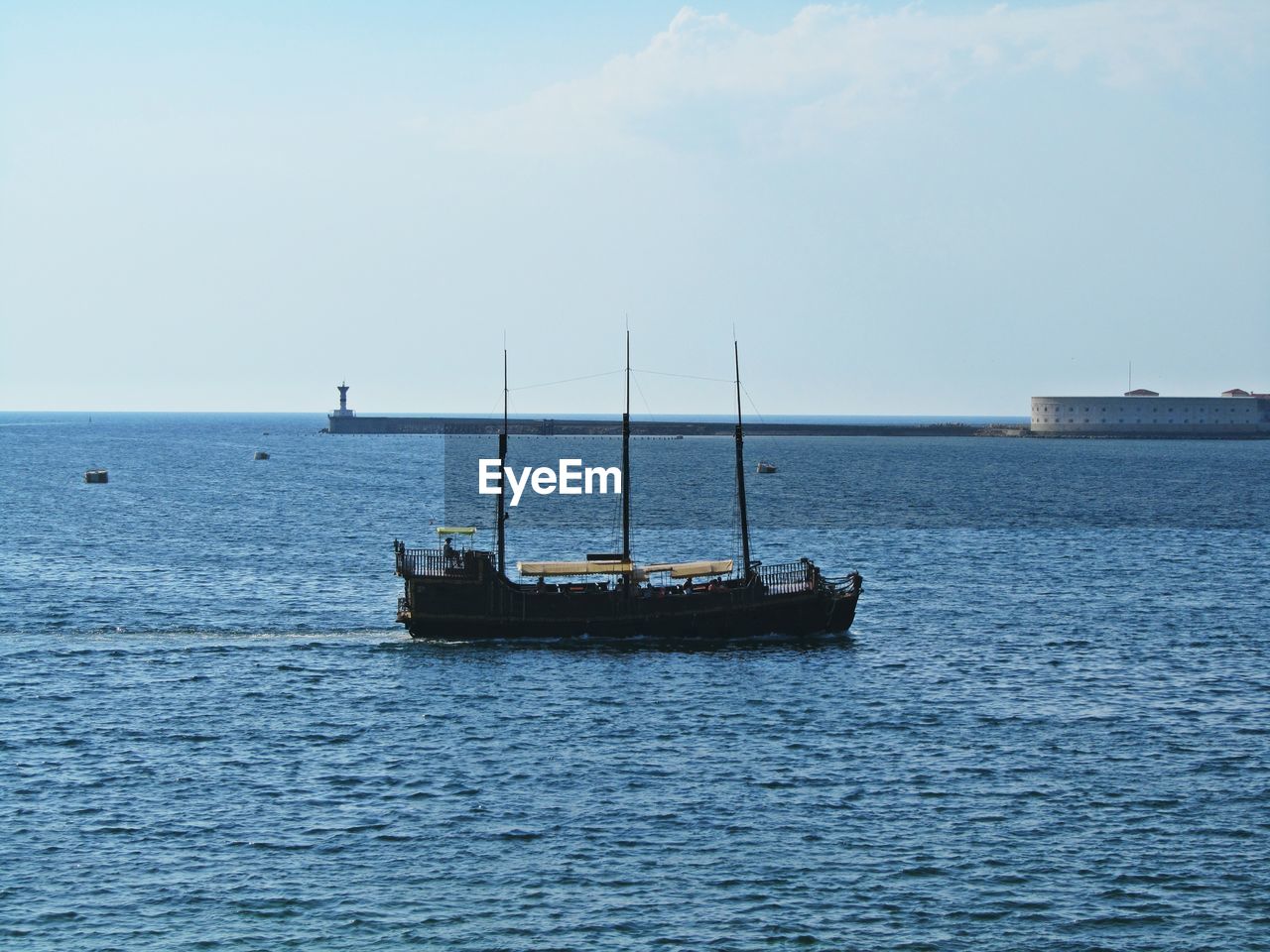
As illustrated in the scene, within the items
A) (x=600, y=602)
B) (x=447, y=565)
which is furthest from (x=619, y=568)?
(x=447, y=565)

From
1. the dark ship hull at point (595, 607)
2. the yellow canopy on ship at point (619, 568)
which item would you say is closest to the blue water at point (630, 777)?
the dark ship hull at point (595, 607)

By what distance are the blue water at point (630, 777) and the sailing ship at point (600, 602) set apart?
1.73 meters

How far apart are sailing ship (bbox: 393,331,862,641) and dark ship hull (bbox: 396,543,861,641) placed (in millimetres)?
43

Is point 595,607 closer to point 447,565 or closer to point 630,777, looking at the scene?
point 447,565

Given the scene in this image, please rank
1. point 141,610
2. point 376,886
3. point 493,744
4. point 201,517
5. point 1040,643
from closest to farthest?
point 376,886 < point 493,744 < point 1040,643 < point 141,610 < point 201,517

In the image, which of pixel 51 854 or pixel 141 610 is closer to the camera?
pixel 51 854

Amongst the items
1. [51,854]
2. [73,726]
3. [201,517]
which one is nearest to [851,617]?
[73,726]

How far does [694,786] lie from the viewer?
4034 cm

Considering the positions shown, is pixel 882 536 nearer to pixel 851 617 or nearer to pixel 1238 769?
pixel 851 617

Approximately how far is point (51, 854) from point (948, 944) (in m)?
21.0

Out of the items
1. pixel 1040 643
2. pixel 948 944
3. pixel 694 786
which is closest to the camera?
pixel 948 944

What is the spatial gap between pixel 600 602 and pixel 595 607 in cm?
31

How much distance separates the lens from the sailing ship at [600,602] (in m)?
62.0

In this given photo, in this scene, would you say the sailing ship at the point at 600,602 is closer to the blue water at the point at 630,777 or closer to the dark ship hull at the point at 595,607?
the dark ship hull at the point at 595,607
